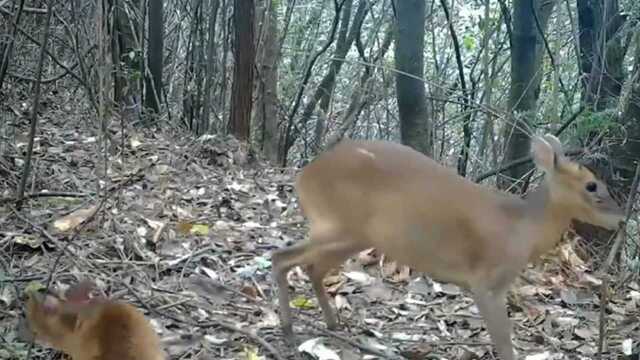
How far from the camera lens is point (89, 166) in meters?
7.07

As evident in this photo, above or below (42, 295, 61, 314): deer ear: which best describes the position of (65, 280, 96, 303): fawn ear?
above

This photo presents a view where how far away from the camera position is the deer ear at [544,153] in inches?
166

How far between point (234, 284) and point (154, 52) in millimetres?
5573

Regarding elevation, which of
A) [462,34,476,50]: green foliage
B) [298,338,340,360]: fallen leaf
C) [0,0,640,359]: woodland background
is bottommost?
[298,338,340,360]: fallen leaf

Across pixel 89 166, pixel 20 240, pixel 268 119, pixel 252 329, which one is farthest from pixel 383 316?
pixel 268 119

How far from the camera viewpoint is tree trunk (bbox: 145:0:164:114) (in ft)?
33.6

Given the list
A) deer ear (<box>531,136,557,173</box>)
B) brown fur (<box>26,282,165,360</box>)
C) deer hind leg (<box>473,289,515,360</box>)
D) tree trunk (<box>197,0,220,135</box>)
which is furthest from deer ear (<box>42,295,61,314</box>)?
tree trunk (<box>197,0,220,135</box>)

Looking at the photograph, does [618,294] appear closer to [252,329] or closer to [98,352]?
[252,329]

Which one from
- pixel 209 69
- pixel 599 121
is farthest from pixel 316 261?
pixel 209 69

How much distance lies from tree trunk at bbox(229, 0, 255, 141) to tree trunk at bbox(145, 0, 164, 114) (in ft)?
3.63

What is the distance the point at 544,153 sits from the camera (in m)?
4.23

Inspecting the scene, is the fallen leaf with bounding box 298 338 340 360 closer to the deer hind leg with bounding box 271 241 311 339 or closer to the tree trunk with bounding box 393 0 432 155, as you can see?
the deer hind leg with bounding box 271 241 311 339

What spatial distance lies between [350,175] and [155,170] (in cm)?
337

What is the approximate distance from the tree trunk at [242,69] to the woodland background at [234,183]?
15 mm
